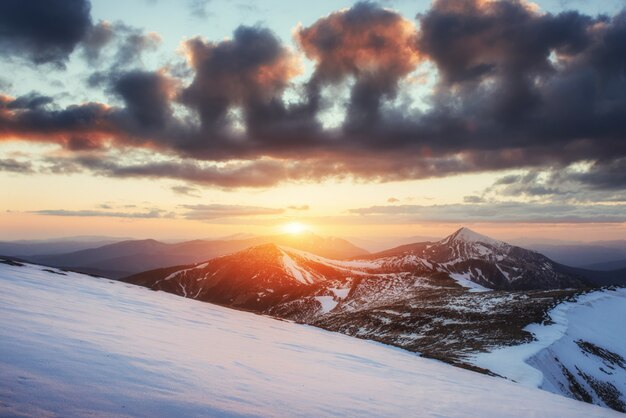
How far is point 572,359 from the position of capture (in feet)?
136

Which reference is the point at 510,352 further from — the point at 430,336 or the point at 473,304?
the point at 473,304

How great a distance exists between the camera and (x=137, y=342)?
10922 mm

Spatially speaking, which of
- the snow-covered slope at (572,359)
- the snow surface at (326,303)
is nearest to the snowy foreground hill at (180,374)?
the snow-covered slope at (572,359)

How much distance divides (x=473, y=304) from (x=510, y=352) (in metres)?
41.1

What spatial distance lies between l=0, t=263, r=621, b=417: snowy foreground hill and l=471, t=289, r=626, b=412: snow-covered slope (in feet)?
57.0

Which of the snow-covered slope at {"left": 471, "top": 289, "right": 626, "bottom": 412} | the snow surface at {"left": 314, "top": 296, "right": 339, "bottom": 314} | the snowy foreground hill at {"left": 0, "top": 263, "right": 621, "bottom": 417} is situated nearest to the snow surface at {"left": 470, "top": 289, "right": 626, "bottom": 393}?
the snow-covered slope at {"left": 471, "top": 289, "right": 626, "bottom": 412}

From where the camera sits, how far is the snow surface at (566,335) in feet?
106

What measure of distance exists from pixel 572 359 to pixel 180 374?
158 feet

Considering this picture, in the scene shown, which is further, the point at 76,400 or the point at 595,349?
the point at 595,349

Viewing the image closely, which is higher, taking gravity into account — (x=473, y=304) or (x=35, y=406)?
(x=35, y=406)

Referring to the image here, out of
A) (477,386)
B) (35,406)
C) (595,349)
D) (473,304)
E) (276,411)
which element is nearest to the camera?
(35,406)

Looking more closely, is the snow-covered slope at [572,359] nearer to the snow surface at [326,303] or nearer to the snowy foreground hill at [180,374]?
the snowy foreground hill at [180,374]

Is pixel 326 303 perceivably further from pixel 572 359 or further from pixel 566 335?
pixel 572 359

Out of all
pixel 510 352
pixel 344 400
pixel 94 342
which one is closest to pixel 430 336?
pixel 510 352
